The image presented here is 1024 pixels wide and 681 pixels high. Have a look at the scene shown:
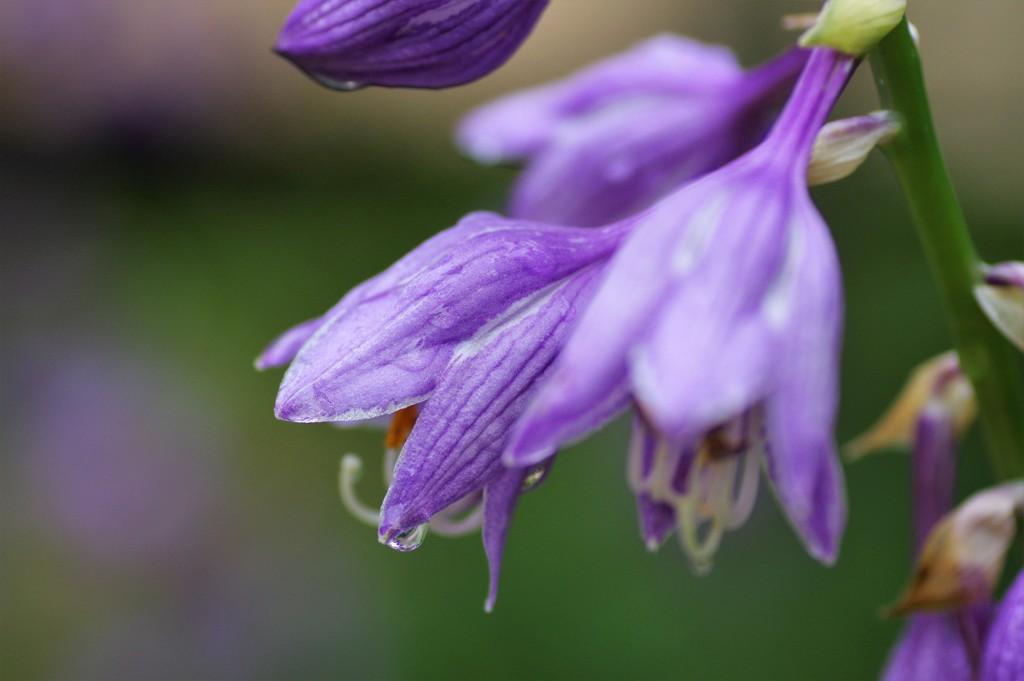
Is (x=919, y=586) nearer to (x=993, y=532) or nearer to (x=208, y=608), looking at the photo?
(x=993, y=532)

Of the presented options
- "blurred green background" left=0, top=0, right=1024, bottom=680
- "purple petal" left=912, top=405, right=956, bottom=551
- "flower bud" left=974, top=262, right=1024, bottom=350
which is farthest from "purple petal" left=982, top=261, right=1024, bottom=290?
"blurred green background" left=0, top=0, right=1024, bottom=680

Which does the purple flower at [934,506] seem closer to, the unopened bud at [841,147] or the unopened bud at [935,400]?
the unopened bud at [935,400]

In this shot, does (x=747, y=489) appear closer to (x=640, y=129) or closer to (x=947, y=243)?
(x=947, y=243)

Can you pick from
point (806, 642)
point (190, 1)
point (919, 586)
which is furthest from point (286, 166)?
point (919, 586)

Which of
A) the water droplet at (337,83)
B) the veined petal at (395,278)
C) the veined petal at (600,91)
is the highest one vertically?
the water droplet at (337,83)

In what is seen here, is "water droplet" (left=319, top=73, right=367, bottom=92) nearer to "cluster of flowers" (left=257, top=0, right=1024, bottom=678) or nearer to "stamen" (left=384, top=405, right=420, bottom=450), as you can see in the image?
"cluster of flowers" (left=257, top=0, right=1024, bottom=678)

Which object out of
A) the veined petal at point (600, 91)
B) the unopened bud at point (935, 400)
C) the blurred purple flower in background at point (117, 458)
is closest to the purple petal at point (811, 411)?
the unopened bud at point (935, 400)

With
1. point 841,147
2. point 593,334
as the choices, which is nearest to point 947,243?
point 841,147
